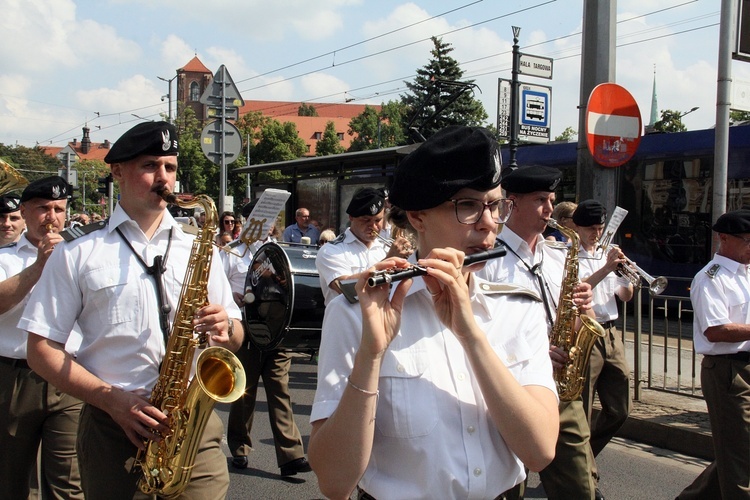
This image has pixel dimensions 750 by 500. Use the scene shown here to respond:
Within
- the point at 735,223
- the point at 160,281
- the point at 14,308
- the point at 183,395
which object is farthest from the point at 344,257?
the point at 183,395

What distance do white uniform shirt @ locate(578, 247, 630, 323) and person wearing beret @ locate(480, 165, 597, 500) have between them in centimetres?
171

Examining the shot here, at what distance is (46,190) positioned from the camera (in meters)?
4.62

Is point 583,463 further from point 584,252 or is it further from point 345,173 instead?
point 345,173

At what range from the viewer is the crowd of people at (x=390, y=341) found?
76.5 inches

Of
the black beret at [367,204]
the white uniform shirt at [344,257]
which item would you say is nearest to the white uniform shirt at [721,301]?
the white uniform shirt at [344,257]

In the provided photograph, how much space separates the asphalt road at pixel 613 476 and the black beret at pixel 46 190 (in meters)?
2.40

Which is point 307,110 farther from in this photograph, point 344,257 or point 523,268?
point 523,268

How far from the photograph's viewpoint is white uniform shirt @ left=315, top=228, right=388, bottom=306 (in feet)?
19.5

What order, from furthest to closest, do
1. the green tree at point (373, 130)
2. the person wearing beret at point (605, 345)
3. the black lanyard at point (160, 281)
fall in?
the green tree at point (373, 130) < the person wearing beret at point (605, 345) < the black lanyard at point (160, 281)

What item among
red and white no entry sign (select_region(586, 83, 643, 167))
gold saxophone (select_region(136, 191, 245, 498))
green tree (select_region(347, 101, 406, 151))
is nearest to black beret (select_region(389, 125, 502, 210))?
gold saxophone (select_region(136, 191, 245, 498))

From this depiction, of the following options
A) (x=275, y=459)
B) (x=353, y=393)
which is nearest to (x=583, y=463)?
(x=353, y=393)

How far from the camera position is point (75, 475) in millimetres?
4141

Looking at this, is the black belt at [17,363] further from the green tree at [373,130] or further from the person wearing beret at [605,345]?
the green tree at [373,130]

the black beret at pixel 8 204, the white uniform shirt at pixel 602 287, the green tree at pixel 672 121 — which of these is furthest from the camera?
the green tree at pixel 672 121
